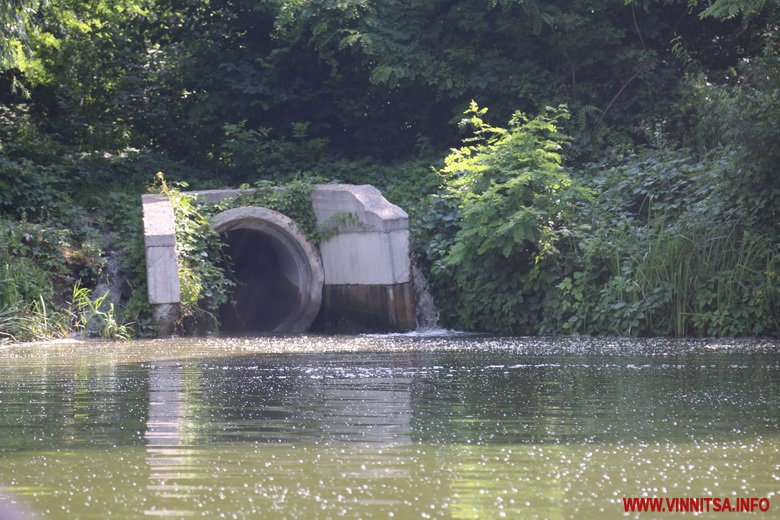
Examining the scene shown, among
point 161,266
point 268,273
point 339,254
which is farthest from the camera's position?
point 268,273

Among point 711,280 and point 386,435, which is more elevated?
point 711,280

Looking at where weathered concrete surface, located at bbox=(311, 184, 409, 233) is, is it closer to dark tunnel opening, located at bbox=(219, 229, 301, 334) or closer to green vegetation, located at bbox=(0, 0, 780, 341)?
green vegetation, located at bbox=(0, 0, 780, 341)

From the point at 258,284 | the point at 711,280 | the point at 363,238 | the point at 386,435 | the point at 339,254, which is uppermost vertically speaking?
the point at 363,238

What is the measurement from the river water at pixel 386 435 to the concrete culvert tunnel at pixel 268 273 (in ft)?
20.1

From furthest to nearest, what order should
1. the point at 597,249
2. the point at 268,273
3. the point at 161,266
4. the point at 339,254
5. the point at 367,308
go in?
the point at 268,273, the point at 339,254, the point at 367,308, the point at 161,266, the point at 597,249

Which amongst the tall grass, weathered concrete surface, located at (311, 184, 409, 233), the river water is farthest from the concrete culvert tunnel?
the river water

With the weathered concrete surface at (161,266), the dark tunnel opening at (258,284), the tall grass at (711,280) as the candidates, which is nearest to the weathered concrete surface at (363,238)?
the dark tunnel opening at (258,284)

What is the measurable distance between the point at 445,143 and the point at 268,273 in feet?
16.6

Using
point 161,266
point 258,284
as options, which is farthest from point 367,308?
point 258,284

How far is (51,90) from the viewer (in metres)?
23.4

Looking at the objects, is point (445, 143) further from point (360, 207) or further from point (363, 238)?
point (363, 238)

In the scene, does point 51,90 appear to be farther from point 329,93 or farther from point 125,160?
point 329,93

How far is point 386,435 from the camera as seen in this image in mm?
6410

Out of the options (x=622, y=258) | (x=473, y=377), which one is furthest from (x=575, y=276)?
(x=473, y=377)
